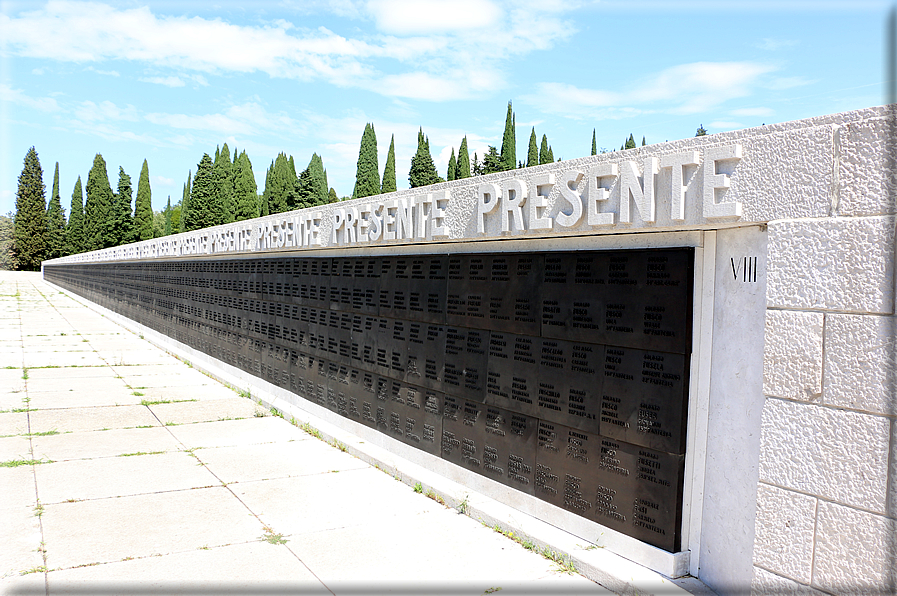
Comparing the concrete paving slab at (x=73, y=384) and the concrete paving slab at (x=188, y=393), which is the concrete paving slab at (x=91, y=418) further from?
the concrete paving slab at (x=73, y=384)

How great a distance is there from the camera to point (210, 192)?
178 feet

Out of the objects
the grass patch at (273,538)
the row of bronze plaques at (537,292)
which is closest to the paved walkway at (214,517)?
the grass patch at (273,538)

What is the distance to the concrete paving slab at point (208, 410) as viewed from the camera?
24.8ft

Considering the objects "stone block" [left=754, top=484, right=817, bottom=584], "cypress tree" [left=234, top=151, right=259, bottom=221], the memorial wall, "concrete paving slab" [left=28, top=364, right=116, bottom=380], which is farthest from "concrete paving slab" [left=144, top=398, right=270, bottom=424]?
"cypress tree" [left=234, top=151, right=259, bottom=221]

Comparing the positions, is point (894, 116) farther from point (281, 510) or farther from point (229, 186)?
point (229, 186)

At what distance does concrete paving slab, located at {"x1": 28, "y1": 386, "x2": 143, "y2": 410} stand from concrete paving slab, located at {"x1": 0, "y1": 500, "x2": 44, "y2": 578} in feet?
12.8

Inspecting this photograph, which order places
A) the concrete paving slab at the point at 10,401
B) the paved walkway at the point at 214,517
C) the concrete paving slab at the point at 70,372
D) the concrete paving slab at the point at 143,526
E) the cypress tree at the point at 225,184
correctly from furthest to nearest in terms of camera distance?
the cypress tree at the point at 225,184 → the concrete paving slab at the point at 70,372 → the concrete paving slab at the point at 10,401 → the concrete paving slab at the point at 143,526 → the paved walkway at the point at 214,517

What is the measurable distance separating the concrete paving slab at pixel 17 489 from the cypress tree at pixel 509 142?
1922 inches

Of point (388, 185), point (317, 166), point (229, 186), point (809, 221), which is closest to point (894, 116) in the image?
point (809, 221)

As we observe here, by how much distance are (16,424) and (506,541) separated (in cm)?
584

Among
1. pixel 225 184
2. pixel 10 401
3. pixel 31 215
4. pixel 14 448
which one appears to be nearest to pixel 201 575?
pixel 14 448

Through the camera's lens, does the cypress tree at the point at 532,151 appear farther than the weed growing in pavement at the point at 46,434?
Yes

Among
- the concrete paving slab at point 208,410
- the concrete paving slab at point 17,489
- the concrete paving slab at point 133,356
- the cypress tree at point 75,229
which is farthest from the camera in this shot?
the cypress tree at point 75,229

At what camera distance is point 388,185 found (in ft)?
177
